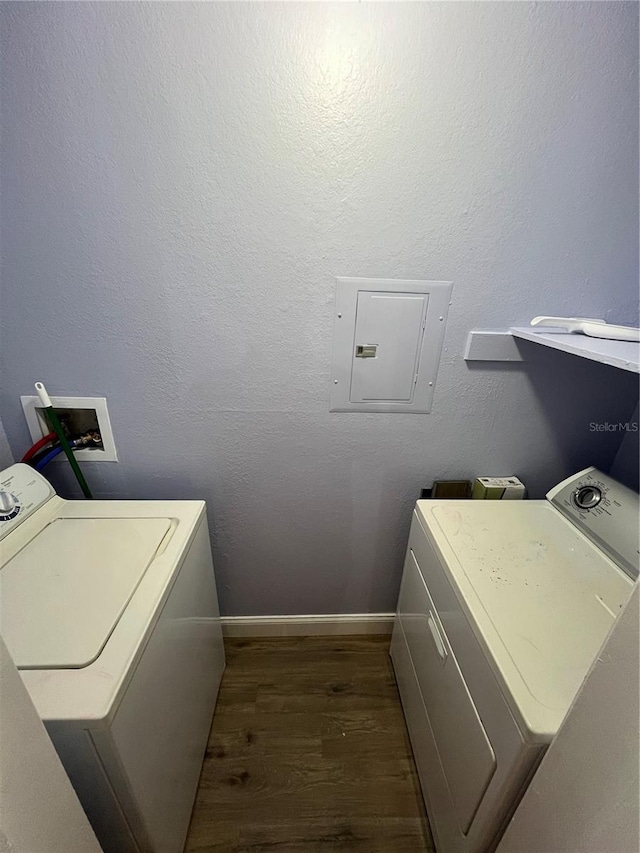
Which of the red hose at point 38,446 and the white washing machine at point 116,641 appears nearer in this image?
the white washing machine at point 116,641

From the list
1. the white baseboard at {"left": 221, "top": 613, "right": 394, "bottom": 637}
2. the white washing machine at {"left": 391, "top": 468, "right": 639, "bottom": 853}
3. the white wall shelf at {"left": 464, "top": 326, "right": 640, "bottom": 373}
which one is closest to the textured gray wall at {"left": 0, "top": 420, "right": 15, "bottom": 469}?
the white baseboard at {"left": 221, "top": 613, "right": 394, "bottom": 637}

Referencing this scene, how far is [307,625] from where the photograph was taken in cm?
155

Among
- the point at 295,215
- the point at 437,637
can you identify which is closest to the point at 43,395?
the point at 295,215

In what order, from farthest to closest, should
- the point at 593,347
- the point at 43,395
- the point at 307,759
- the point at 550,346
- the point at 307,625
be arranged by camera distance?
the point at 307,625
the point at 307,759
the point at 43,395
the point at 550,346
the point at 593,347

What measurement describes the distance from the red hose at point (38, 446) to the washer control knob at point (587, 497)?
1.61 metres

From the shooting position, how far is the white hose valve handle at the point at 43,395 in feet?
3.50

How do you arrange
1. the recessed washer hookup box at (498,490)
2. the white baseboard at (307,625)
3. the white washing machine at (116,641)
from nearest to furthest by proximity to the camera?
1. the white washing machine at (116,641)
2. the recessed washer hookup box at (498,490)
3. the white baseboard at (307,625)

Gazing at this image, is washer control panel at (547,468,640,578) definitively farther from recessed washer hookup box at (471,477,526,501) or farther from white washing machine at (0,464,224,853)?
white washing machine at (0,464,224,853)

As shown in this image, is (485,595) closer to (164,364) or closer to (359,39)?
(164,364)

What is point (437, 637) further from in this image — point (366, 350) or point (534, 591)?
point (366, 350)

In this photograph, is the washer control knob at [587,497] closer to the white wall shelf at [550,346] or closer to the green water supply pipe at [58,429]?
the white wall shelf at [550,346]

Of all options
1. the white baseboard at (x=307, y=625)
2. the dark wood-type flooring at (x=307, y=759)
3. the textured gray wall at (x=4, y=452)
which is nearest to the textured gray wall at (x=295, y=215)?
the textured gray wall at (x=4, y=452)

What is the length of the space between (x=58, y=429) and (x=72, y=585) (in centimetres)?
50

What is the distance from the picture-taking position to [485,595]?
83cm
